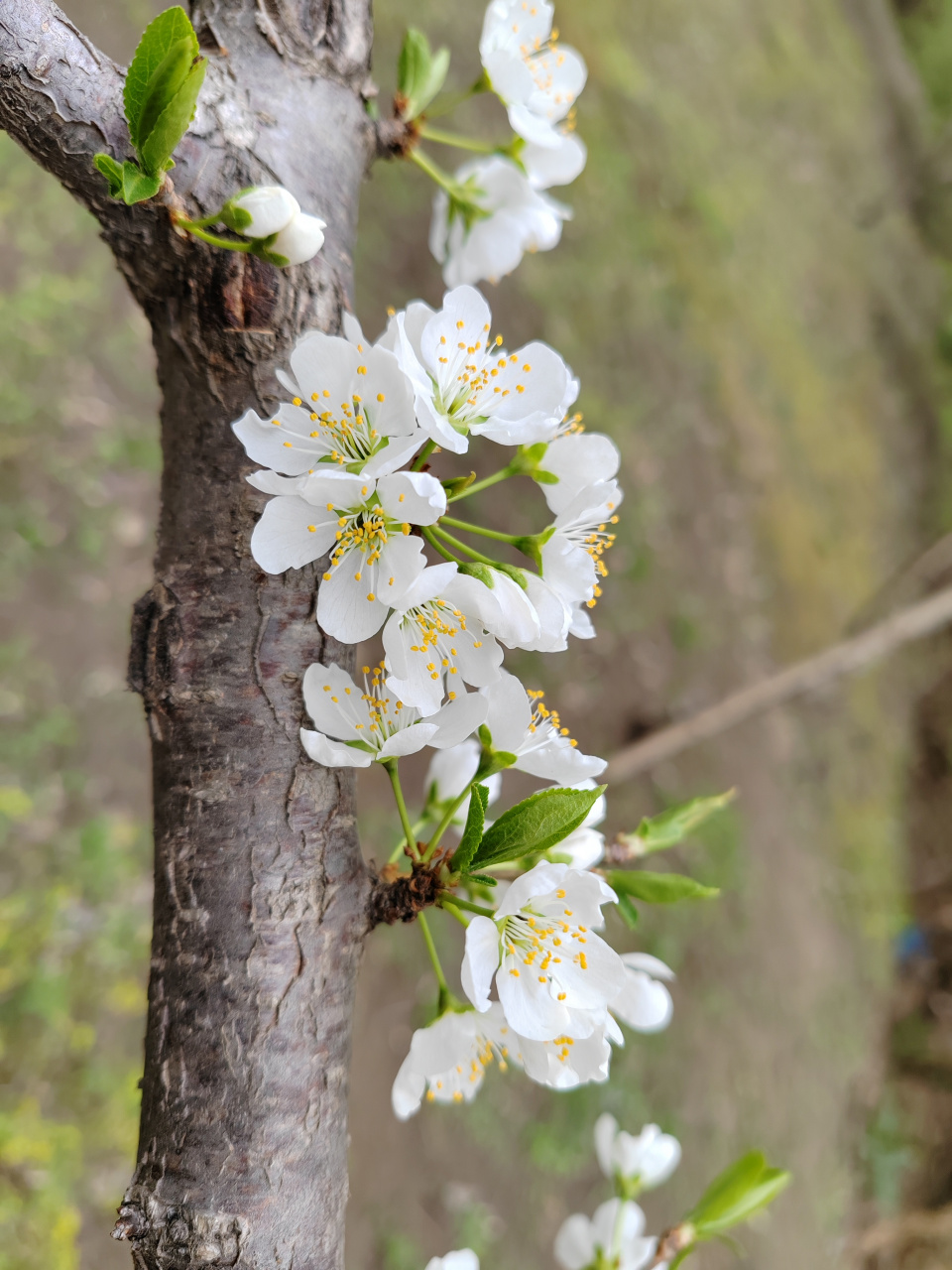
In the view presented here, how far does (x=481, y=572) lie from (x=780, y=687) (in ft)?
9.21

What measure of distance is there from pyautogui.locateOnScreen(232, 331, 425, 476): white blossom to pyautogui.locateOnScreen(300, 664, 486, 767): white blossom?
0.17 m

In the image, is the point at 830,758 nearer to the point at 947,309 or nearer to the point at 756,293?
the point at 756,293

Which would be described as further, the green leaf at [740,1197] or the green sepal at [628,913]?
the green leaf at [740,1197]

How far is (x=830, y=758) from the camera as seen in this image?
4.11 m

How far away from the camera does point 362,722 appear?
677 millimetres

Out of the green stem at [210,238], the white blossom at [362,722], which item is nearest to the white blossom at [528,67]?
the green stem at [210,238]

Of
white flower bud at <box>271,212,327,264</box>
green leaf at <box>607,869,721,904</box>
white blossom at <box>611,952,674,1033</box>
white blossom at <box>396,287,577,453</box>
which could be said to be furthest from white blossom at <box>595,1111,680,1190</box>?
white flower bud at <box>271,212,327,264</box>

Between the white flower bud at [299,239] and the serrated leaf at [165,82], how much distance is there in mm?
91

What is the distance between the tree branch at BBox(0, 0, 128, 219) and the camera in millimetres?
604

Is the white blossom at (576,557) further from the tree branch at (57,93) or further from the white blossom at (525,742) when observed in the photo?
the tree branch at (57,93)

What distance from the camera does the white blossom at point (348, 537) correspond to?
0.56 meters

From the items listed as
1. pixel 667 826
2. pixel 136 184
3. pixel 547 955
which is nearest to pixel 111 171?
pixel 136 184

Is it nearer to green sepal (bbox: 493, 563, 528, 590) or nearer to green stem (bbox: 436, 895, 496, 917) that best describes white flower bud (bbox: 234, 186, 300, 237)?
Answer: green sepal (bbox: 493, 563, 528, 590)

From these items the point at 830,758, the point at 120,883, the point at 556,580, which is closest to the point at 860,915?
the point at 830,758
